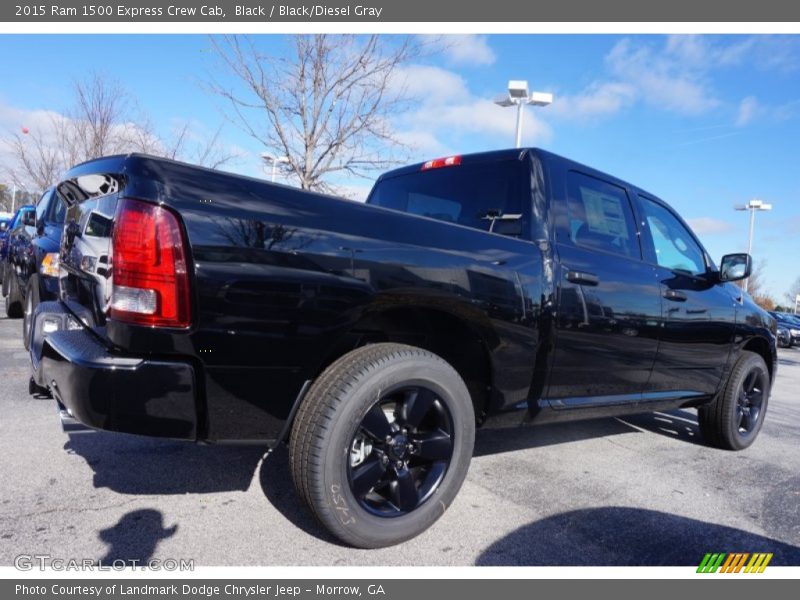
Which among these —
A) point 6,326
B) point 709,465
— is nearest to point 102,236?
point 709,465

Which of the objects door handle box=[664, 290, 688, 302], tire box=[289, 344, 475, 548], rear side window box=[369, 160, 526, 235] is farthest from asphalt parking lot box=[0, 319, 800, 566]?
rear side window box=[369, 160, 526, 235]

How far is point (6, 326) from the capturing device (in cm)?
781

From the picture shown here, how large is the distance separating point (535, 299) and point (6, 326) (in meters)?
8.13

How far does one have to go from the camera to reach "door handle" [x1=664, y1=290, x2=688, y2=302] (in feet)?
11.9

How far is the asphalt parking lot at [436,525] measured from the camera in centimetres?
228

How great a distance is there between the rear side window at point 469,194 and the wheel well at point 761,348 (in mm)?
2838

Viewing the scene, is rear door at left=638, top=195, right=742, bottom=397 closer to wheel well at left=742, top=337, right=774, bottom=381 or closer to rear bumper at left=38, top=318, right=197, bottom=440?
wheel well at left=742, top=337, right=774, bottom=381

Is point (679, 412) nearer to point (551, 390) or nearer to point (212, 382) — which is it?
point (551, 390)

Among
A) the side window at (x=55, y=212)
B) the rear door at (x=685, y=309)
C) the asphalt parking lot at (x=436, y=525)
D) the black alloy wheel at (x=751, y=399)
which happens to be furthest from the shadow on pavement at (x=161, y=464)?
the black alloy wheel at (x=751, y=399)

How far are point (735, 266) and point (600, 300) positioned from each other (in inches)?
65.8

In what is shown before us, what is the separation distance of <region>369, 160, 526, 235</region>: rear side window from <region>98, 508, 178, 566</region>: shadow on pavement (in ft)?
7.38

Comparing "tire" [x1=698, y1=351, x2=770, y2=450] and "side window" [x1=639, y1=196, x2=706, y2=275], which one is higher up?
"side window" [x1=639, y1=196, x2=706, y2=275]
